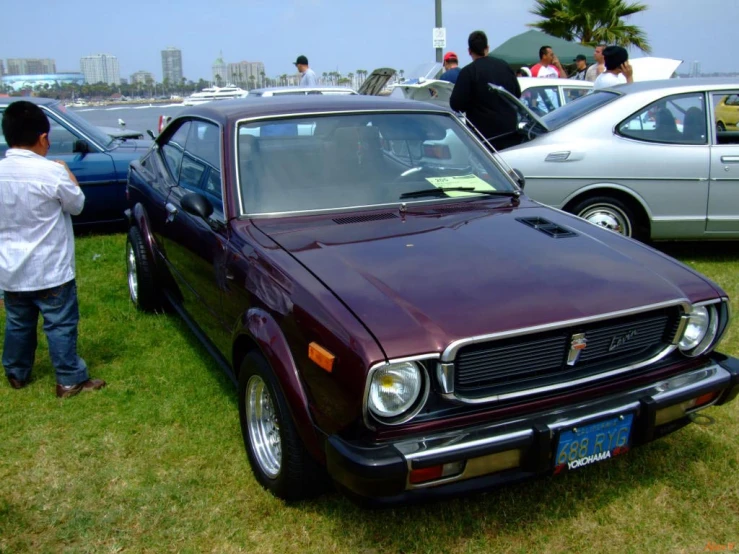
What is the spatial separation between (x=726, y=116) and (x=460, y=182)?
4.04 metres

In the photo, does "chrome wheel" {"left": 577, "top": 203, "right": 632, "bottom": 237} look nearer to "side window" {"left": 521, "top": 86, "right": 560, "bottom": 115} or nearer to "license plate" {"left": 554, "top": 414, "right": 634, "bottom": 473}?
"side window" {"left": 521, "top": 86, "right": 560, "bottom": 115}

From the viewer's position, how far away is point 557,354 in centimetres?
263

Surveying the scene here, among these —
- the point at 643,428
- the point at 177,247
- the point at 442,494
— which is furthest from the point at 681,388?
the point at 177,247

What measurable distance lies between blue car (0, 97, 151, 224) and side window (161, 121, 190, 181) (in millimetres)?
3015

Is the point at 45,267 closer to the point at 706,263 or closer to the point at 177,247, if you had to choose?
the point at 177,247

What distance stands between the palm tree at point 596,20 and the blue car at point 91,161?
18.3 metres

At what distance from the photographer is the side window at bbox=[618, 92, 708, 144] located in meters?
6.21

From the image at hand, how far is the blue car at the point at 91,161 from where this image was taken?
772cm

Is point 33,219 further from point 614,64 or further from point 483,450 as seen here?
point 614,64

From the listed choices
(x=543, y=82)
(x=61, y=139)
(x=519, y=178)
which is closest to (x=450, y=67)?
(x=543, y=82)

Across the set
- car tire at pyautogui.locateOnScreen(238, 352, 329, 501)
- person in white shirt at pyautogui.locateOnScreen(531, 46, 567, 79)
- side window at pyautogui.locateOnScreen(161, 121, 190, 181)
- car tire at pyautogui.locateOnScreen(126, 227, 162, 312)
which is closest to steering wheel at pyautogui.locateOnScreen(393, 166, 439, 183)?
car tire at pyautogui.locateOnScreen(238, 352, 329, 501)

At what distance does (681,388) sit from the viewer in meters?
2.78

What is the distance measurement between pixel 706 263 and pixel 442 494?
4925 mm

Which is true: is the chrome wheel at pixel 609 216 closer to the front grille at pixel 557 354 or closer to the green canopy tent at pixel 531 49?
the front grille at pixel 557 354
